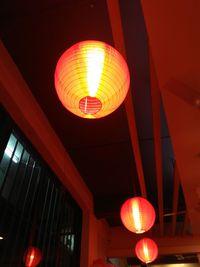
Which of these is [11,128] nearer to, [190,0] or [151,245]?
[190,0]

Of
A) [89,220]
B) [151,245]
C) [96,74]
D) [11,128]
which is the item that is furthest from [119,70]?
[151,245]

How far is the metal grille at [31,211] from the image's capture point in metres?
3.04

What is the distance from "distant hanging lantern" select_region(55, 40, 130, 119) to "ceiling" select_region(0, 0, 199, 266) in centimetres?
64

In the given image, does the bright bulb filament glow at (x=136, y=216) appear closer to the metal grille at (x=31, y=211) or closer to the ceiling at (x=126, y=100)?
the ceiling at (x=126, y=100)

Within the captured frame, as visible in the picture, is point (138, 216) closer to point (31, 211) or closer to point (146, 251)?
point (31, 211)

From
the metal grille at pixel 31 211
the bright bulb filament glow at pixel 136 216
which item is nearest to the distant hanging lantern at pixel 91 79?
the metal grille at pixel 31 211

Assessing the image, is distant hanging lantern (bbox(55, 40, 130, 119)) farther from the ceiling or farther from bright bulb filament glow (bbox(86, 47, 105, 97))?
the ceiling

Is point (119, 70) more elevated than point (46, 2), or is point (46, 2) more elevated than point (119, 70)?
point (46, 2)

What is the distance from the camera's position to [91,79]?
69.8 inches

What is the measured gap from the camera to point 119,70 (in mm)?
1877

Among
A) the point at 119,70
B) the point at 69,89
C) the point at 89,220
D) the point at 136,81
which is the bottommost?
the point at 69,89

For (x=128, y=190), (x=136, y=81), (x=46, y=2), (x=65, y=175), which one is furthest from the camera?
(x=128, y=190)

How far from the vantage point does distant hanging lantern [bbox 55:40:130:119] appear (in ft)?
5.83

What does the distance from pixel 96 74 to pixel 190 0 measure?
107cm
